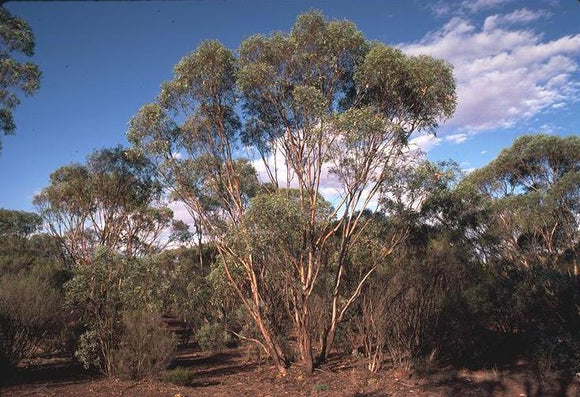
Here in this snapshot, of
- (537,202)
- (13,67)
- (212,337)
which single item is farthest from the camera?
(537,202)

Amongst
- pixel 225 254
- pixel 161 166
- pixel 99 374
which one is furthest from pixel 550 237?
pixel 99 374

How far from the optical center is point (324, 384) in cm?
919

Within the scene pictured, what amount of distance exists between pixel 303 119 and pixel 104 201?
13163 millimetres

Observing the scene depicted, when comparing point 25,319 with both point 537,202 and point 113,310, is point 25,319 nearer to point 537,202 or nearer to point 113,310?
point 113,310

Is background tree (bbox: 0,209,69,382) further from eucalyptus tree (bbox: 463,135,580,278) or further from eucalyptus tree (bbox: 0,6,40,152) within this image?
eucalyptus tree (bbox: 463,135,580,278)

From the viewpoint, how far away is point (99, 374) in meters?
10.5

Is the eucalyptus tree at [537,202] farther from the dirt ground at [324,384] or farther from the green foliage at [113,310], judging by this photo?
the green foliage at [113,310]

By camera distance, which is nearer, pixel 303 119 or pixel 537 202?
pixel 303 119

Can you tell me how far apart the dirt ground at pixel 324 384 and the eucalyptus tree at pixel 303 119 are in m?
0.81

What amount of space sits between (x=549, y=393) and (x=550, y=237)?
13.0 metres

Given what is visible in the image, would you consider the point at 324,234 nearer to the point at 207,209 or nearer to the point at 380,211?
the point at 380,211

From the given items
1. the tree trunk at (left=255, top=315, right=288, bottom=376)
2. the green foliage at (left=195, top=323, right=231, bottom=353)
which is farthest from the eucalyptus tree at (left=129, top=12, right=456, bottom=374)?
the green foliage at (left=195, top=323, right=231, bottom=353)

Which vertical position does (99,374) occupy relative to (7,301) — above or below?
below

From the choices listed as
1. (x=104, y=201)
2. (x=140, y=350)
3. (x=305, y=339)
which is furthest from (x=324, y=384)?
(x=104, y=201)
